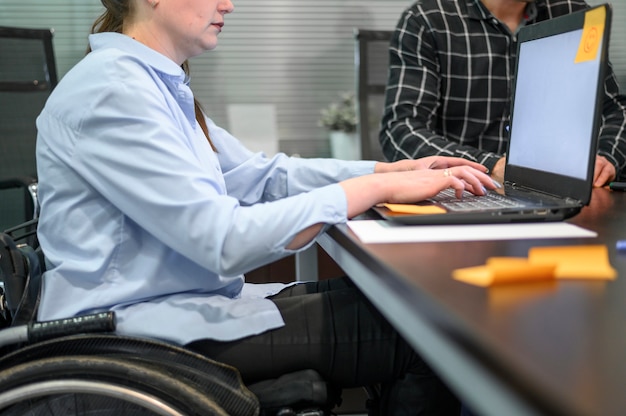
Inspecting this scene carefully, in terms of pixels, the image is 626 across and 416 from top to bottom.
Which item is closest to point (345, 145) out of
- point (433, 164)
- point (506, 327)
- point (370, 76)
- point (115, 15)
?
point (370, 76)

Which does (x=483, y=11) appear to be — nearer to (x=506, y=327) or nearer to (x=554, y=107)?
(x=554, y=107)

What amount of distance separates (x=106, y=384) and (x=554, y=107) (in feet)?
2.68

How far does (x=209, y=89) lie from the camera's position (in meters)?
3.47

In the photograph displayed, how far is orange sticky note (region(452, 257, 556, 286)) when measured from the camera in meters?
0.67

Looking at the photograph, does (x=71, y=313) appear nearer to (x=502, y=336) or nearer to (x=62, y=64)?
(x=502, y=336)

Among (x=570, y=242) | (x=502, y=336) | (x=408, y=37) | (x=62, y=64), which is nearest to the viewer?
(x=502, y=336)

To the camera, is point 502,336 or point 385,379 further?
point 385,379

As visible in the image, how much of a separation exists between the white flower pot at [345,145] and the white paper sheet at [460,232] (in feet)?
7.41

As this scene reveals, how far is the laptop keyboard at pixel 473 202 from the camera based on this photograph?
3.44ft

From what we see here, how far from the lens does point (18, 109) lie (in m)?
2.47

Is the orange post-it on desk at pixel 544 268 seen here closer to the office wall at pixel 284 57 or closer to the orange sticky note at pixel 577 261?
the orange sticky note at pixel 577 261

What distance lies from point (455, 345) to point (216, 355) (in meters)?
0.49

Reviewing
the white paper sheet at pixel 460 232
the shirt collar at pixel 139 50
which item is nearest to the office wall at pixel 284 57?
the shirt collar at pixel 139 50

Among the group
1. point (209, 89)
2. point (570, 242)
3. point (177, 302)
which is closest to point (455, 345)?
point (570, 242)
